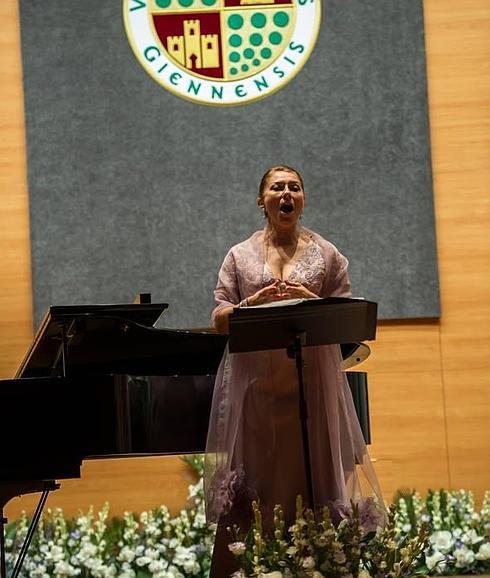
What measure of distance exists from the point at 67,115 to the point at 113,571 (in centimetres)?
270

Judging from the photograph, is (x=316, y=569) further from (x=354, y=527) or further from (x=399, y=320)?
(x=399, y=320)

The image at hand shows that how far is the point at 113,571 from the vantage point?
5.97 metres

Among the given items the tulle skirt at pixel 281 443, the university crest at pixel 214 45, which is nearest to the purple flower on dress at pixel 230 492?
the tulle skirt at pixel 281 443

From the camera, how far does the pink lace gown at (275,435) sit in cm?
382

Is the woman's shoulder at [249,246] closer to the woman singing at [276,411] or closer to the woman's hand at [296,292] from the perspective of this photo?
the woman singing at [276,411]

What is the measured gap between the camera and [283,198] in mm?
3918

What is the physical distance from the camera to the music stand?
3.48 metres

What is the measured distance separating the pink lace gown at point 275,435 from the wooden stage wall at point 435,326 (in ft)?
9.08

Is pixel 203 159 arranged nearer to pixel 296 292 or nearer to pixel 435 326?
pixel 435 326

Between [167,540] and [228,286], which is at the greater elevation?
[228,286]

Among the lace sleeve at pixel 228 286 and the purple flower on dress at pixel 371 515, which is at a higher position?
the lace sleeve at pixel 228 286

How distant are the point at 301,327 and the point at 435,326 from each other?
131 inches

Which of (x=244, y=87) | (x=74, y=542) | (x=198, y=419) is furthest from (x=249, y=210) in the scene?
(x=198, y=419)

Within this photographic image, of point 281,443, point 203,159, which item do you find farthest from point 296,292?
point 203,159
